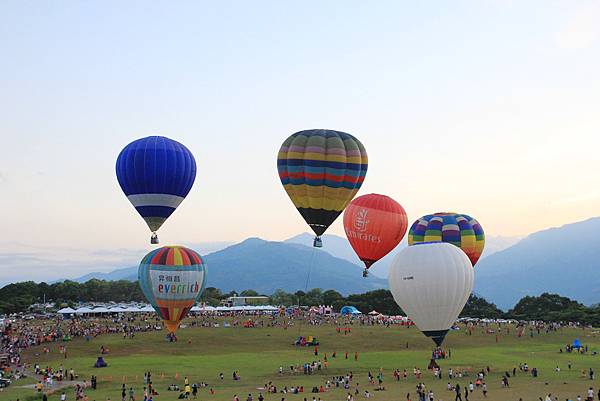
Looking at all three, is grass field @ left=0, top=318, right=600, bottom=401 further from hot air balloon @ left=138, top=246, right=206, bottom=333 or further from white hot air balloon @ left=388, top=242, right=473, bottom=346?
hot air balloon @ left=138, top=246, right=206, bottom=333

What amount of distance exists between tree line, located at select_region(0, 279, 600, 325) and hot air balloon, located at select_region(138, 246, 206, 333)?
57.0m

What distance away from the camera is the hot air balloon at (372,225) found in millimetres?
52688

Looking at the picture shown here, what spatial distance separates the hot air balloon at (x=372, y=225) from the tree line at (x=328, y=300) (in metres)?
43.5

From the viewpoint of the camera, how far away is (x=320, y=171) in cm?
4334

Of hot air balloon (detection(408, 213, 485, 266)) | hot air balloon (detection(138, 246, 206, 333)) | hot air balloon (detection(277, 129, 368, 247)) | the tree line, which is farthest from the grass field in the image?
the tree line

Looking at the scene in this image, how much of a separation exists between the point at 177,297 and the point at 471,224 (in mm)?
26201

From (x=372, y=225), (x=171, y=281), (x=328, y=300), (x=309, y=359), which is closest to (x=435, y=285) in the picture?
(x=309, y=359)

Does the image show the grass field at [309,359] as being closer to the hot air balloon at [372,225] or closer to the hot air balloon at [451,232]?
the hot air balloon at [372,225]

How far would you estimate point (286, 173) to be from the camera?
44.4 m

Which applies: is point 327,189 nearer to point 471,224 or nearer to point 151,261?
point 151,261

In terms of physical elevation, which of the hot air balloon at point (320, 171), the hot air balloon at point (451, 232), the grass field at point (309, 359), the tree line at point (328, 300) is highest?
the hot air balloon at point (320, 171)

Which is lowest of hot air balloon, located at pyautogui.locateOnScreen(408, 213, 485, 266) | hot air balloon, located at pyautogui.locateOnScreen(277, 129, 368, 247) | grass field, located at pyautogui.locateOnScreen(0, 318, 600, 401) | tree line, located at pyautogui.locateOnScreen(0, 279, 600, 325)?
grass field, located at pyautogui.locateOnScreen(0, 318, 600, 401)

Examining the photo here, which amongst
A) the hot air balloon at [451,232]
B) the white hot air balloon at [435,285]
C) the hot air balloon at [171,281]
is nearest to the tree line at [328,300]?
the hot air balloon at [451,232]

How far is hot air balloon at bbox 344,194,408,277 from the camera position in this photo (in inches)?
2074
